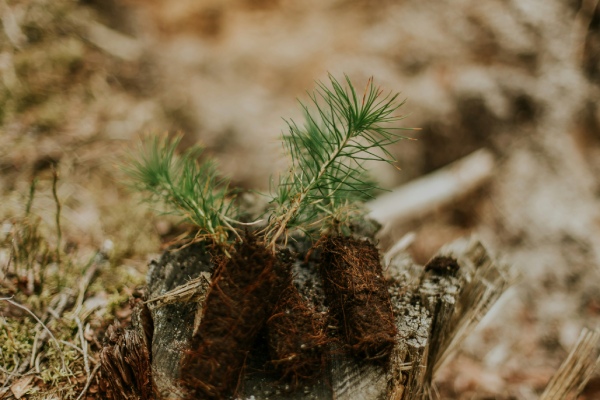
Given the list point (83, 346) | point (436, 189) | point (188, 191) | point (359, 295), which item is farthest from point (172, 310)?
point (436, 189)

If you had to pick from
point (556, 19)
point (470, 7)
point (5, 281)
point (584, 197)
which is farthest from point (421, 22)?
point (5, 281)

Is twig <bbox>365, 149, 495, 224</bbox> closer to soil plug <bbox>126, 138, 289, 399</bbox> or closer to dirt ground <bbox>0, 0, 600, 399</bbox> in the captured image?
dirt ground <bbox>0, 0, 600, 399</bbox>

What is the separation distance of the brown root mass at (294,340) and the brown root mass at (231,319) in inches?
1.8

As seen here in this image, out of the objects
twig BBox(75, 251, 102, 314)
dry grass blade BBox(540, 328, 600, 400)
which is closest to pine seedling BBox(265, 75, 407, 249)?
twig BBox(75, 251, 102, 314)

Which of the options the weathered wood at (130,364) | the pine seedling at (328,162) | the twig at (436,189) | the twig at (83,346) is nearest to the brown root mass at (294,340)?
the pine seedling at (328,162)

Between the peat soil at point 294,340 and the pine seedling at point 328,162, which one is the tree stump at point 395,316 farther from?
the pine seedling at point 328,162

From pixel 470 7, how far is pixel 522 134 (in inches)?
58.5

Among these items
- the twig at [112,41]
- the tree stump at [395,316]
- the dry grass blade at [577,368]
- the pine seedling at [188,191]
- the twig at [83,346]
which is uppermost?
the twig at [112,41]

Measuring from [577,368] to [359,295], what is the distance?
129 cm

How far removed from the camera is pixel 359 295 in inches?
62.8

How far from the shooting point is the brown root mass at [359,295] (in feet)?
5.04

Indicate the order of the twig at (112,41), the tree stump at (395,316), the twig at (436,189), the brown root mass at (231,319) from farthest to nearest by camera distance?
the twig at (112,41)
the twig at (436,189)
the tree stump at (395,316)
the brown root mass at (231,319)

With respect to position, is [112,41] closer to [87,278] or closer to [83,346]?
[87,278]

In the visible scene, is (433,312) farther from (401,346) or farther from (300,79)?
(300,79)
